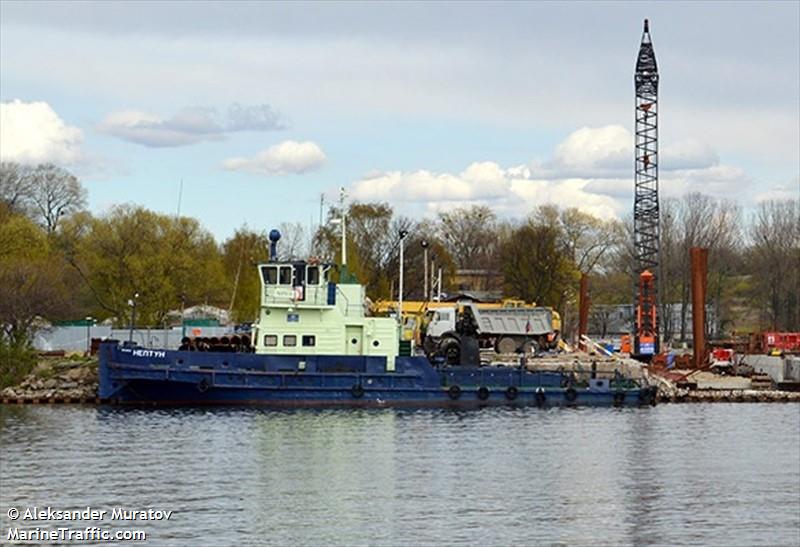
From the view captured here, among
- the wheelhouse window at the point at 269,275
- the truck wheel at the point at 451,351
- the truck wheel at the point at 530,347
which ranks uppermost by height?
the wheelhouse window at the point at 269,275

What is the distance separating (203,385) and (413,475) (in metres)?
17.9

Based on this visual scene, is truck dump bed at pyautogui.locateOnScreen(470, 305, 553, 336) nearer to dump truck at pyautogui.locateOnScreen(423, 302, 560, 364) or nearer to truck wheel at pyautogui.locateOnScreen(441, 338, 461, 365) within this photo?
dump truck at pyautogui.locateOnScreen(423, 302, 560, 364)

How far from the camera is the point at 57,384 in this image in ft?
191

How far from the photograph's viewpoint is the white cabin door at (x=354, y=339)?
175ft

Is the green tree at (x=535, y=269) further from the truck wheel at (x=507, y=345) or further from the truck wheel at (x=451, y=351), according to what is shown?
the truck wheel at (x=451, y=351)

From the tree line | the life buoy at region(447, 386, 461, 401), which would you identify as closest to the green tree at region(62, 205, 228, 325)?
the tree line

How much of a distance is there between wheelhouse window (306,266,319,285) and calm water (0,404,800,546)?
192 inches

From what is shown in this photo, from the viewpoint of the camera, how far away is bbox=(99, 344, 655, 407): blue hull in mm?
52562

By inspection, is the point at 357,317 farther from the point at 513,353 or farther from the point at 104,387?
the point at 513,353

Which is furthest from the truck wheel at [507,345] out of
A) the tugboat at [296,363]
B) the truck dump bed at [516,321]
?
the tugboat at [296,363]

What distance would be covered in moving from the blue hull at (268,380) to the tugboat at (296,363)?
0.11 ft

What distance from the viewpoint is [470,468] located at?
37562 millimetres

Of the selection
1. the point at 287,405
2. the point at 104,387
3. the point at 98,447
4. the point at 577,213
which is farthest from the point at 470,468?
the point at 577,213

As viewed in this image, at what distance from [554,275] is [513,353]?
1369 inches
